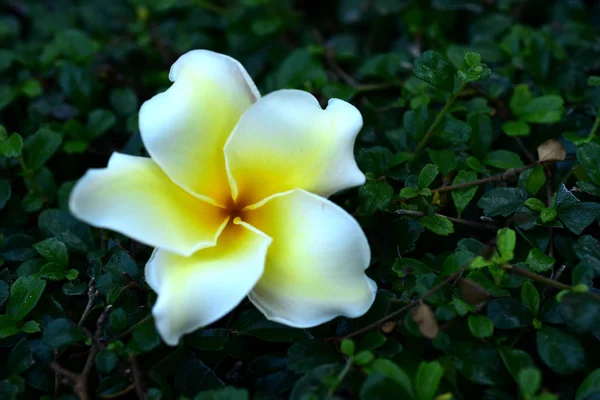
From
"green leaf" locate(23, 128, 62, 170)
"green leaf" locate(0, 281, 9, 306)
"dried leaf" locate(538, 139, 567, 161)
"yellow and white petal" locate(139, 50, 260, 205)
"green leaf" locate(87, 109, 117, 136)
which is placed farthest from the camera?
"green leaf" locate(87, 109, 117, 136)

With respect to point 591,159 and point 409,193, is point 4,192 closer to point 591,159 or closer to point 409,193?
point 409,193

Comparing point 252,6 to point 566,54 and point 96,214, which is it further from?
point 96,214

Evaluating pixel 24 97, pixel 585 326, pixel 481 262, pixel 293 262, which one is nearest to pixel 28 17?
pixel 24 97

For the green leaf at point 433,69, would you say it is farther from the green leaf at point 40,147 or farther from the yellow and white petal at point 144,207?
the green leaf at point 40,147

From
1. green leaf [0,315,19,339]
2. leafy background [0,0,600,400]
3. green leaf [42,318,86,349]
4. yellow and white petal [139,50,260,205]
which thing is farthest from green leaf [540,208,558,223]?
green leaf [0,315,19,339]

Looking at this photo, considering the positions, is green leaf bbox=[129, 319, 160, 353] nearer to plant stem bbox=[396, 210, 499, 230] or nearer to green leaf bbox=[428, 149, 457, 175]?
plant stem bbox=[396, 210, 499, 230]

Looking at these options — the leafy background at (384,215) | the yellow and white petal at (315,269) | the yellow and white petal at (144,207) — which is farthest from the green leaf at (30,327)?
the yellow and white petal at (315,269)

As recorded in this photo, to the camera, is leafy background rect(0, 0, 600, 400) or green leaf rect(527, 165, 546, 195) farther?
green leaf rect(527, 165, 546, 195)
